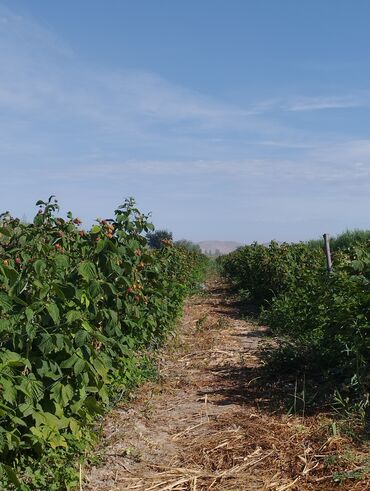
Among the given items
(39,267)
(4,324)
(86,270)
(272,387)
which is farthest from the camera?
(272,387)

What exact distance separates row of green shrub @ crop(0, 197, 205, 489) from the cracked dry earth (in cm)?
39

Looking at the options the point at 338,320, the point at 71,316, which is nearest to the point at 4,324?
the point at 71,316

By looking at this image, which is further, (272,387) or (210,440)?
(272,387)

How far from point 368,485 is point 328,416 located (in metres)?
1.38

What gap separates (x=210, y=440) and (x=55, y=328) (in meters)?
1.77

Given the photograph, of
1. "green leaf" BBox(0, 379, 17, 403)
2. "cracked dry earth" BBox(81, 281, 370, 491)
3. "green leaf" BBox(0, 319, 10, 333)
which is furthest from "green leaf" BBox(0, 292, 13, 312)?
"cracked dry earth" BBox(81, 281, 370, 491)

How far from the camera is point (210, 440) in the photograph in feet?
15.5

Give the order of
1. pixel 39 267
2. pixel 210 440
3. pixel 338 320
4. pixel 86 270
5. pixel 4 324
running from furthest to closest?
pixel 338 320, pixel 210 440, pixel 86 270, pixel 39 267, pixel 4 324

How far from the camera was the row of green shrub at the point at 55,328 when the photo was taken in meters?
3.34

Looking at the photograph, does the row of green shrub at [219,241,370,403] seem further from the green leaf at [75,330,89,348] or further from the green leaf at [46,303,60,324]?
the green leaf at [46,303,60,324]

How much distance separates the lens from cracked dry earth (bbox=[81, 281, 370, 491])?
3946 millimetres

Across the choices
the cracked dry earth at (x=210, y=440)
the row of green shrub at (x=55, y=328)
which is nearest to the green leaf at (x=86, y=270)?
the row of green shrub at (x=55, y=328)

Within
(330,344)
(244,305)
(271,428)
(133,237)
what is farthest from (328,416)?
(244,305)

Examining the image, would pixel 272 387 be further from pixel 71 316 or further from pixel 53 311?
pixel 53 311
